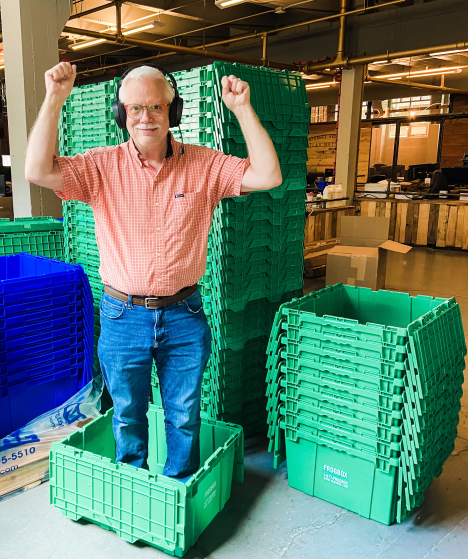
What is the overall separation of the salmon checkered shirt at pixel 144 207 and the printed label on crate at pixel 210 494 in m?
0.90

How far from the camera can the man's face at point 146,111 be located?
1.90m

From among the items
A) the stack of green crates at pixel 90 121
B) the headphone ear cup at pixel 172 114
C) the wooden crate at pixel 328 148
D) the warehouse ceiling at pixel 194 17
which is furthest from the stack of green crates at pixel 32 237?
the wooden crate at pixel 328 148

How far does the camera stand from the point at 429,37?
9.05 meters

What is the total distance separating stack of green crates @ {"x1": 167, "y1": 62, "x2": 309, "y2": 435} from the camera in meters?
2.64

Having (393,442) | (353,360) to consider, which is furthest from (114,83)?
(393,442)

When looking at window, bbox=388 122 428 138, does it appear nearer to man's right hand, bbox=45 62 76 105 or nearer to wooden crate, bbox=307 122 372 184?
wooden crate, bbox=307 122 372 184

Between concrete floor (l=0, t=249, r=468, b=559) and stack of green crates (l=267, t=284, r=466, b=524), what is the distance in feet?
0.31

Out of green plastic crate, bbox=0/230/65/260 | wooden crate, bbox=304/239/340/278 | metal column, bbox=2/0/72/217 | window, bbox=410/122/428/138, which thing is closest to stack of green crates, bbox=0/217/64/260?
green plastic crate, bbox=0/230/65/260

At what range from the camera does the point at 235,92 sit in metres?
1.89

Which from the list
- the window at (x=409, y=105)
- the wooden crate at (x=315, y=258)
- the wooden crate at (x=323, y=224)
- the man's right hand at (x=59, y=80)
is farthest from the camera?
the window at (x=409, y=105)

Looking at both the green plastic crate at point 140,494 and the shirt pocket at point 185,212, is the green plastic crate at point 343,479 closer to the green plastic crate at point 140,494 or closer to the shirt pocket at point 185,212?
the green plastic crate at point 140,494

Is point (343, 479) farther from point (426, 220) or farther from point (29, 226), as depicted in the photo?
point (426, 220)

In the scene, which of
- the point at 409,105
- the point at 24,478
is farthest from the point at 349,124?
the point at 24,478

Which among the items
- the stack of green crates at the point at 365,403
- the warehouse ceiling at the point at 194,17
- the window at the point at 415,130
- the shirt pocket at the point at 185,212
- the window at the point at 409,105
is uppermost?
the warehouse ceiling at the point at 194,17
